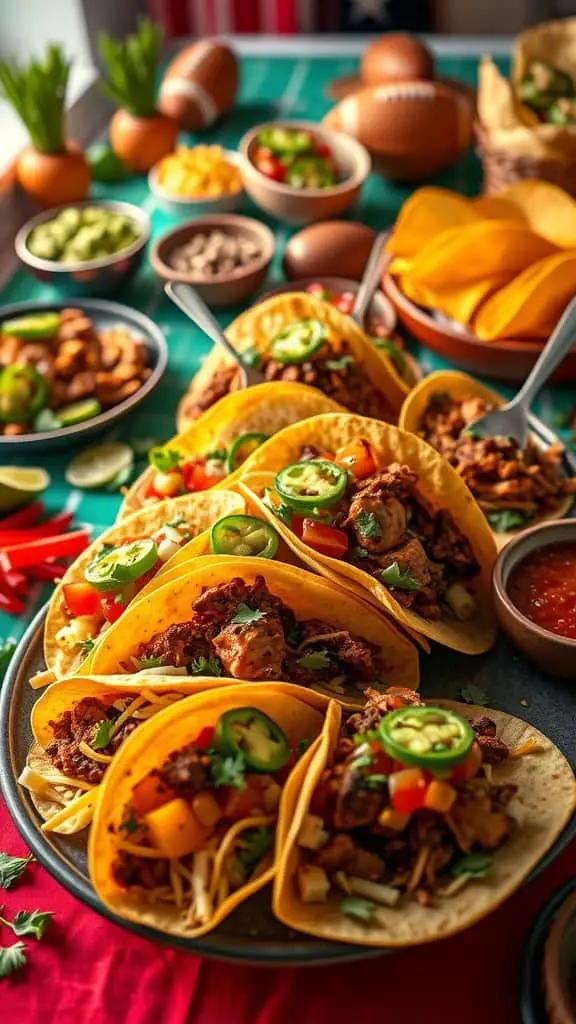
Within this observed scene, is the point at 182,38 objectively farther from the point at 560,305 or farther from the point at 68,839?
the point at 68,839

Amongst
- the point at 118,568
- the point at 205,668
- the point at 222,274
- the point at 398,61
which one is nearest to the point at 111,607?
the point at 118,568

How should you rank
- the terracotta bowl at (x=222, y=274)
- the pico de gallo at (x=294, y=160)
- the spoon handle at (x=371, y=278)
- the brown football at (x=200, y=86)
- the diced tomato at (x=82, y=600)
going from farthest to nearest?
the brown football at (x=200, y=86), the pico de gallo at (x=294, y=160), the terracotta bowl at (x=222, y=274), the spoon handle at (x=371, y=278), the diced tomato at (x=82, y=600)

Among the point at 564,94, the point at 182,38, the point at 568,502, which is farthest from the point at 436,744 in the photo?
the point at 182,38

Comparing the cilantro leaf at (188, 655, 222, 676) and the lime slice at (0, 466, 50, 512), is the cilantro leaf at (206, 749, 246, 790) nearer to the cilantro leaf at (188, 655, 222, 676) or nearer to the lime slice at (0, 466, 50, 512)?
the cilantro leaf at (188, 655, 222, 676)

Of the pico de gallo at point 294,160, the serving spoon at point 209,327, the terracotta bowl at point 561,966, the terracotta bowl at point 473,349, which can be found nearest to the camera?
the terracotta bowl at point 561,966

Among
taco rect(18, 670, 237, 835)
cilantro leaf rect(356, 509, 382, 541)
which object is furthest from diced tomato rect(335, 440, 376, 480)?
taco rect(18, 670, 237, 835)

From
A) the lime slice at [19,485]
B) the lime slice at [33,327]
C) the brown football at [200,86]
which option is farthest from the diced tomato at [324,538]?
the brown football at [200,86]

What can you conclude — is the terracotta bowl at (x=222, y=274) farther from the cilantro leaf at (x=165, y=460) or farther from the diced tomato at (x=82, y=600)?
the diced tomato at (x=82, y=600)
